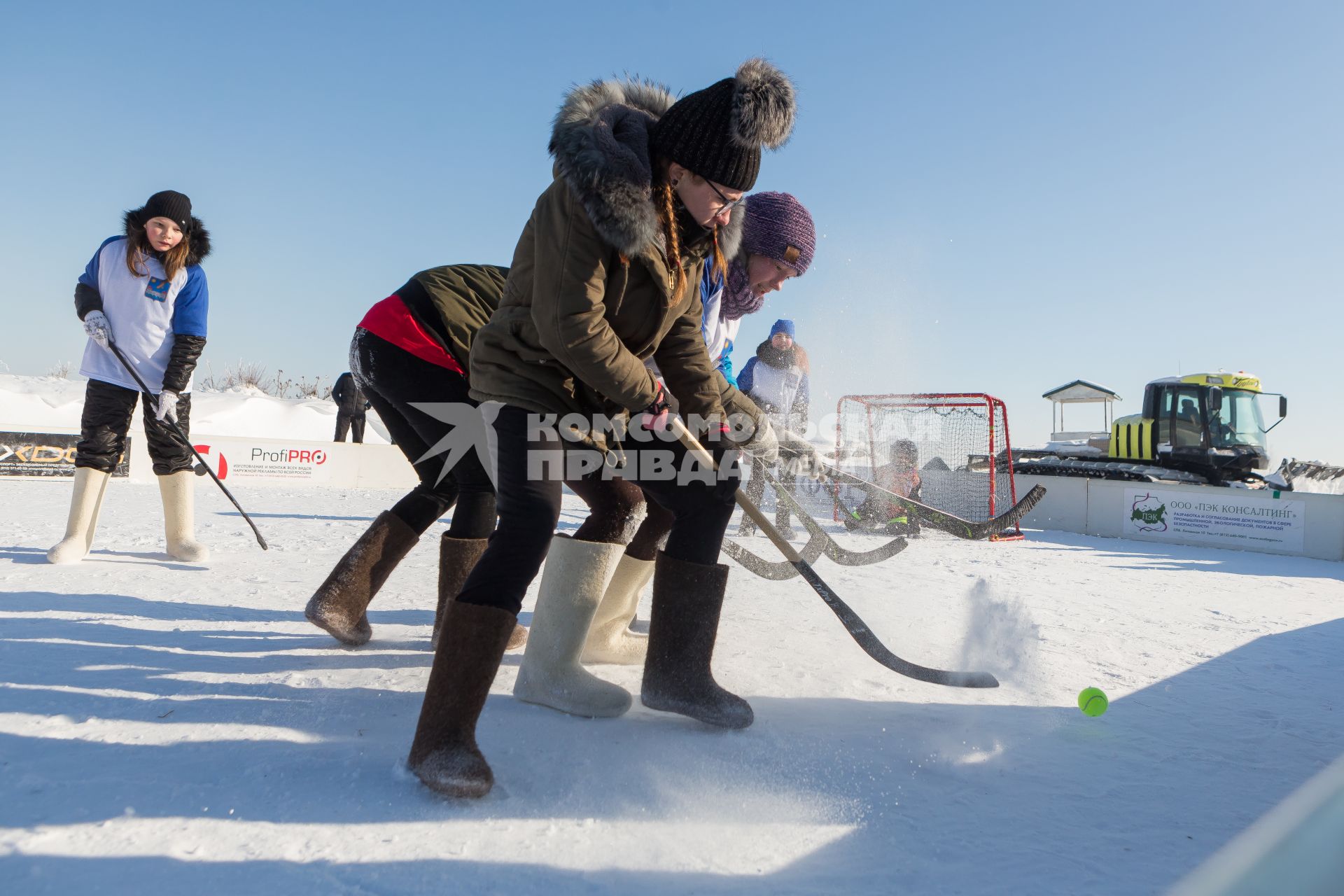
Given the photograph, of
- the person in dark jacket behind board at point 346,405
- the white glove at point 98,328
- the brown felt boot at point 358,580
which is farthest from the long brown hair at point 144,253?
the person in dark jacket behind board at point 346,405

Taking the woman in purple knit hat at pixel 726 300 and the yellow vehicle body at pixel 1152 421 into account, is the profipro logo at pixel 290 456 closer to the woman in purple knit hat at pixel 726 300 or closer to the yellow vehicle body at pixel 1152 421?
the woman in purple knit hat at pixel 726 300

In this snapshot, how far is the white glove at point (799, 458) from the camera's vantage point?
10.3 feet

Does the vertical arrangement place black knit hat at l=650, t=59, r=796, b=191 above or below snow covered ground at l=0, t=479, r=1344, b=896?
above

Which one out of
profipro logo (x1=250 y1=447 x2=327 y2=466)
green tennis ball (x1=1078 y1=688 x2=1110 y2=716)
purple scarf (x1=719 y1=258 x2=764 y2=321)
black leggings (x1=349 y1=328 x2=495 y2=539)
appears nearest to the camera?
green tennis ball (x1=1078 y1=688 x2=1110 y2=716)

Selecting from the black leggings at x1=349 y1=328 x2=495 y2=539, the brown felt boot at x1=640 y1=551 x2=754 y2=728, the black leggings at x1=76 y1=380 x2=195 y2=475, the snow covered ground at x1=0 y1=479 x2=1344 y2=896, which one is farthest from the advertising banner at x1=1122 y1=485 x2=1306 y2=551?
the black leggings at x1=76 y1=380 x2=195 y2=475

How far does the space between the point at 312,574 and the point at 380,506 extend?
183 inches

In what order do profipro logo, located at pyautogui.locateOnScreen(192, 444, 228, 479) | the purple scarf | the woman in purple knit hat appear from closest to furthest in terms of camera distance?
the woman in purple knit hat, the purple scarf, profipro logo, located at pyautogui.locateOnScreen(192, 444, 228, 479)

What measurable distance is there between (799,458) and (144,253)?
3.09 metres

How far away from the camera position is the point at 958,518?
9.45 feet

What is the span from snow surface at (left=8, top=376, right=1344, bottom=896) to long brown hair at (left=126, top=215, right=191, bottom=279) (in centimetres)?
140

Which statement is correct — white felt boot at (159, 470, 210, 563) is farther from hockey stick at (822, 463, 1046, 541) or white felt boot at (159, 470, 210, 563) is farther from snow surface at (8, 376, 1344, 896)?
hockey stick at (822, 463, 1046, 541)

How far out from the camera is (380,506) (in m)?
8.18

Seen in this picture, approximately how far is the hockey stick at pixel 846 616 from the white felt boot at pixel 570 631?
0.33m

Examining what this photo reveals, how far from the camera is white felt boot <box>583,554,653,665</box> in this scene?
2459mm
